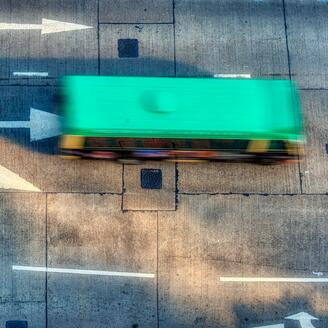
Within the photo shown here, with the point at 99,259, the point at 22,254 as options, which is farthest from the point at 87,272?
the point at 22,254

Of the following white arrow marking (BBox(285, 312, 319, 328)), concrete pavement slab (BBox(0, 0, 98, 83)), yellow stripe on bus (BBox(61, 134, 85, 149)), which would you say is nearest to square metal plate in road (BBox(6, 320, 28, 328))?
yellow stripe on bus (BBox(61, 134, 85, 149))

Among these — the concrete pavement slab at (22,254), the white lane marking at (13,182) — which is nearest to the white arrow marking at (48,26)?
the white lane marking at (13,182)

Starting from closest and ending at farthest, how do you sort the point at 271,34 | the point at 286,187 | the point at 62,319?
the point at 62,319 → the point at 286,187 → the point at 271,34

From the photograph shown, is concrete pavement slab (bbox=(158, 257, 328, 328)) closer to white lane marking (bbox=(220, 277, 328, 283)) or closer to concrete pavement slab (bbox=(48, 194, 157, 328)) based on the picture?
white lane marking (bbox=(220, 277, 328, 283))

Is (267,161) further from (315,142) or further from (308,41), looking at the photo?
(308,41)

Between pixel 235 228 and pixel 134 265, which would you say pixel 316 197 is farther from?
pixel 134 265

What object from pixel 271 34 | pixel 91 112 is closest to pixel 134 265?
pixel 91 112

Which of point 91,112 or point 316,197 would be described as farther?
point 316,197
